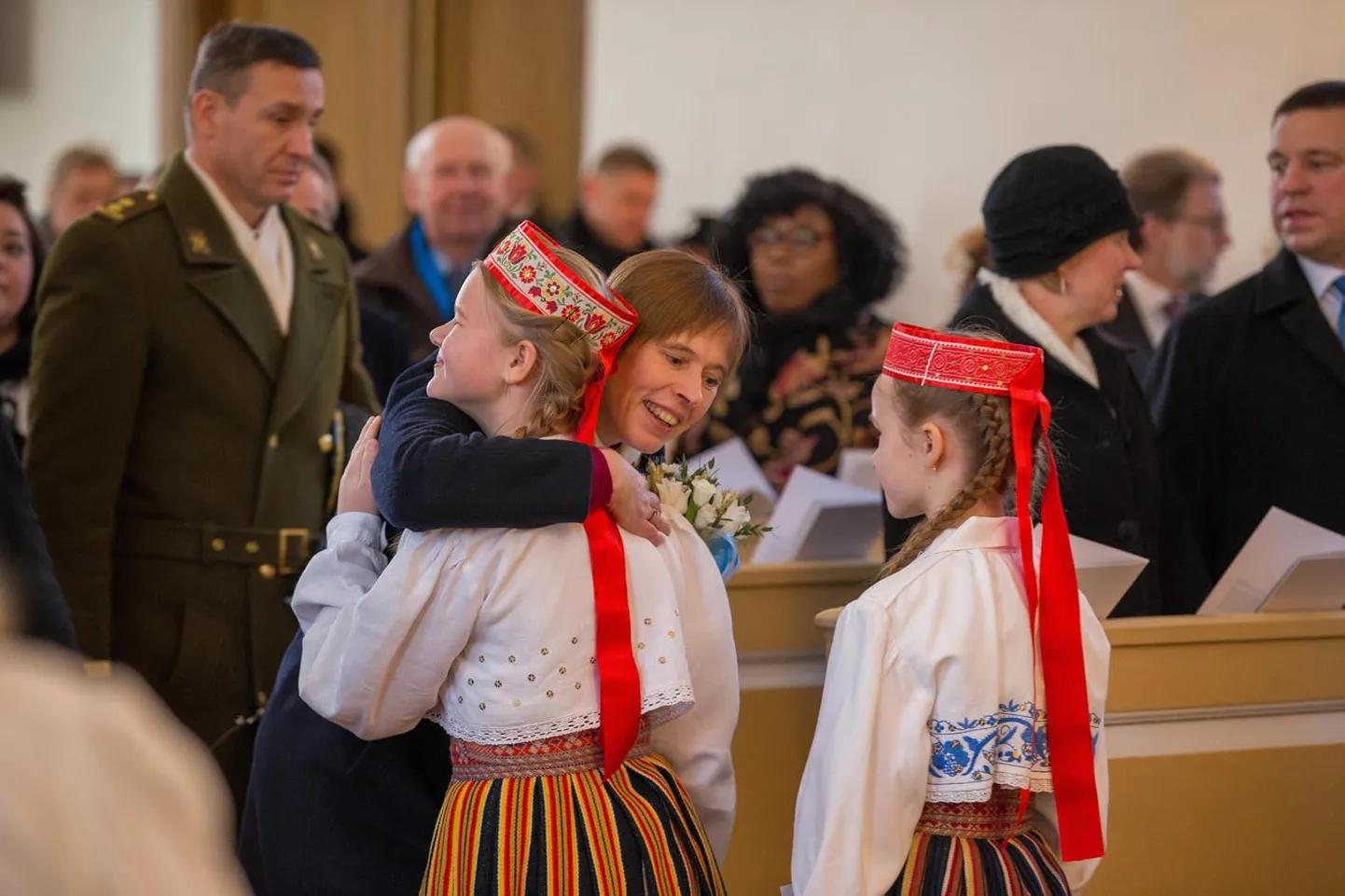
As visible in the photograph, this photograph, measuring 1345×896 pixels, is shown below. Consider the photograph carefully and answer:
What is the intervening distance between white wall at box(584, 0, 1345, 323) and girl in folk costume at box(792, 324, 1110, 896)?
4.06m

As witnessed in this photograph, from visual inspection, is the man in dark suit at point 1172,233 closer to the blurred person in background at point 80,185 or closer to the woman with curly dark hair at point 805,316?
the woman with curly dark hair at point 805,316

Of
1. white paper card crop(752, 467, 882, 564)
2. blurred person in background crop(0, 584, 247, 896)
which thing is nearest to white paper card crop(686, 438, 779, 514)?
white paper card crop(752, 467, 882, 564)

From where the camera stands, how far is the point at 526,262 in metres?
2.13

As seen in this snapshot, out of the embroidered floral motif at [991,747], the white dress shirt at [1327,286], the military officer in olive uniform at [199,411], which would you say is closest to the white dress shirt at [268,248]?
the military officer in olive uniform at [199,411]

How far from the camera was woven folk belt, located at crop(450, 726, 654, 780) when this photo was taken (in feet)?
6.82

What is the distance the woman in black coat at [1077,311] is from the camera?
3.03 meters

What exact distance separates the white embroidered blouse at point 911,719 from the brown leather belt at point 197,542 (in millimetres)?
1413

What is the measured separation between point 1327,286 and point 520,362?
7.83 ft

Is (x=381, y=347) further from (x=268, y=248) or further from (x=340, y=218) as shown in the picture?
(x=340, y=218)

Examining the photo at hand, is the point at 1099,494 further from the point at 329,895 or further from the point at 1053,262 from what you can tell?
the point at 329,895

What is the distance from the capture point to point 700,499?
7.66 ft

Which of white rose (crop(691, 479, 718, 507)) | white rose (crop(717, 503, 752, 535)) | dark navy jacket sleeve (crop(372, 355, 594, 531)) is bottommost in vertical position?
white rose (crop(717, 503, 752, 535))

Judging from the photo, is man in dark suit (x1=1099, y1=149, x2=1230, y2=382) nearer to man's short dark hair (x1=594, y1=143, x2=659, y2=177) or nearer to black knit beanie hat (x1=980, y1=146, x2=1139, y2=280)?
man's short dark hair (x1=594, y1=143, x2=659, y2=177)

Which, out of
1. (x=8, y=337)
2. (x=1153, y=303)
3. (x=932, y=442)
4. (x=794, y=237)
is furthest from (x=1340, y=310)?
(x=8, y=337)
